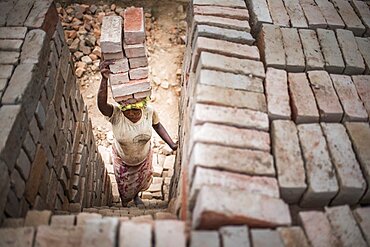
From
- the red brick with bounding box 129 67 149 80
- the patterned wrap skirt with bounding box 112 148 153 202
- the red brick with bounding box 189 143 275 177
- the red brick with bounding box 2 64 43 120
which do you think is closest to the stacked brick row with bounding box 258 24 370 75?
the red brick with bounding box 189 143 275 177

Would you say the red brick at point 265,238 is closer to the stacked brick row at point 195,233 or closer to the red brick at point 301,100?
the stacked brick row at point 195,233

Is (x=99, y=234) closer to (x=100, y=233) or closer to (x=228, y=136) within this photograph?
(x=100, y=233)

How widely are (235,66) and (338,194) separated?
1.20 metres

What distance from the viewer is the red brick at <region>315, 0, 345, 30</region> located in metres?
3.46

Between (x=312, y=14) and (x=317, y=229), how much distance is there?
217 cm

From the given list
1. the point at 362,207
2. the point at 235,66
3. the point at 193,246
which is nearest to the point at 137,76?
the point at 235,66

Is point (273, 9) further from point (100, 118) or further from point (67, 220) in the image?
point (100, 118)

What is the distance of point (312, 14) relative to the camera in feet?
11.5

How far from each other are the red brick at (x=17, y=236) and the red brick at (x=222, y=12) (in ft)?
7.26

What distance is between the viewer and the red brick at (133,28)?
346 centimetres

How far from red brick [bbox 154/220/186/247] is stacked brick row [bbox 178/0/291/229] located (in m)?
0.10

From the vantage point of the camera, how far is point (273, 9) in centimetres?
347

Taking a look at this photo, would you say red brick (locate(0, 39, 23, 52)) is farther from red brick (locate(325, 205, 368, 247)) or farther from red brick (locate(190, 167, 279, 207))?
red brick (locate(325, 205, 368, 247))

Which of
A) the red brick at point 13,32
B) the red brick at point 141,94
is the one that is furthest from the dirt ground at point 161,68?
the red brick at point 13,32
